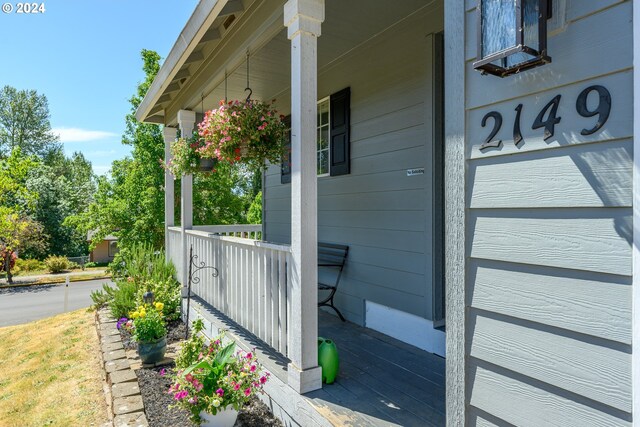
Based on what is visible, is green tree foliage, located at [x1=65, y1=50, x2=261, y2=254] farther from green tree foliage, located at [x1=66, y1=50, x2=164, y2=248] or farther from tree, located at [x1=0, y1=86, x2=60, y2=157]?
tree, located at [x1=0, y1=86, x2=60, y2=157]

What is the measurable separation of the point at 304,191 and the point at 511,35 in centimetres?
145

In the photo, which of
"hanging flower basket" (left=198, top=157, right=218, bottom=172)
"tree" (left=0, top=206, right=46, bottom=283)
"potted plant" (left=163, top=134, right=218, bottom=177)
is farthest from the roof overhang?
"tree" (left=0, top=206, right=46, bottom=283)

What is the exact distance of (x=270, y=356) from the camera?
283cm

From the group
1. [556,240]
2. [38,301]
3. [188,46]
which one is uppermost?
[188,46]

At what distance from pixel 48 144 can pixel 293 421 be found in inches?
1349

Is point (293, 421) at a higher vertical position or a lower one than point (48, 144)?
lower

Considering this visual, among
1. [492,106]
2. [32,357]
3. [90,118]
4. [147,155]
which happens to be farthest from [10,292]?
[90,118]

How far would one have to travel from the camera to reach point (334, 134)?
4.17 metres

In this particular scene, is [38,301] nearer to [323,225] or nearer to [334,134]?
[323,225]

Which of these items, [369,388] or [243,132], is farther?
[243,132]

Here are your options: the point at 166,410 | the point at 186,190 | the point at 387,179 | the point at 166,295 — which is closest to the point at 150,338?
the point at 166,410

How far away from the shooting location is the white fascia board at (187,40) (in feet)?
9.88

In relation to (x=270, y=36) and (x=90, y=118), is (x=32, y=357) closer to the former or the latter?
(x=270, y=36)

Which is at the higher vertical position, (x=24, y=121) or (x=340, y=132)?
(x=24, y=121)
